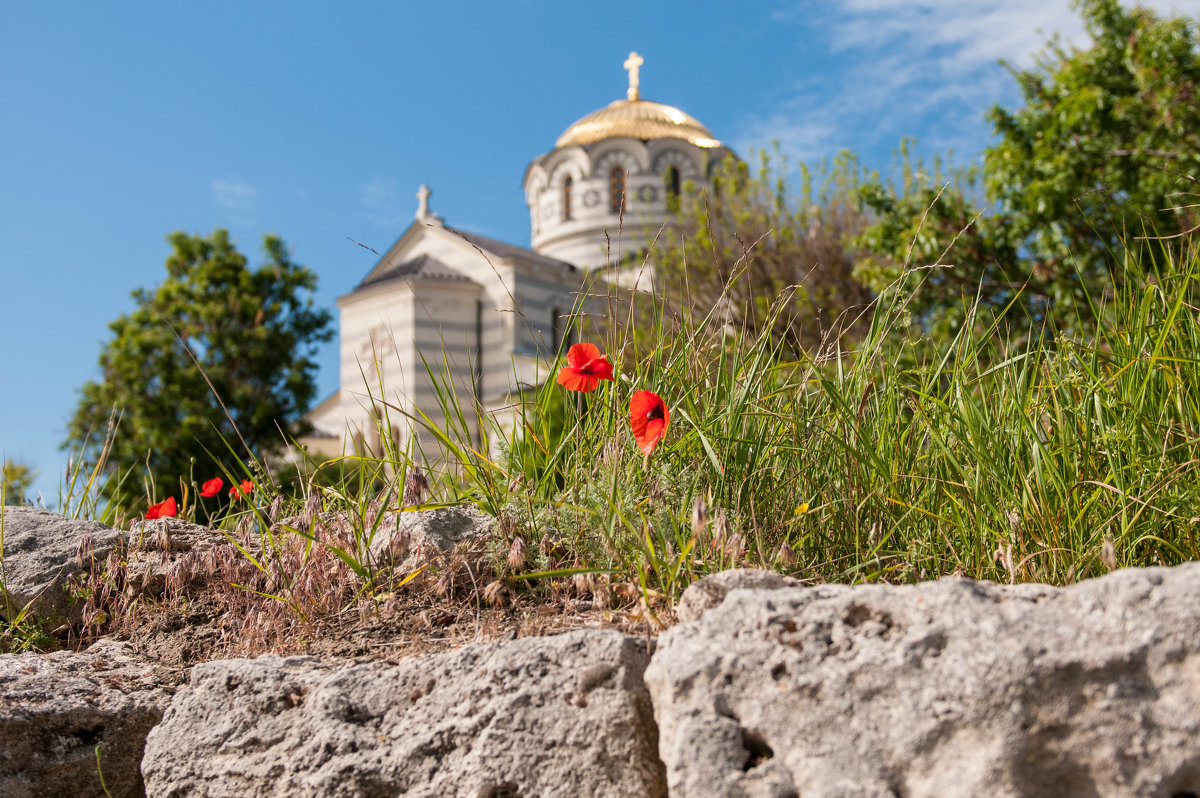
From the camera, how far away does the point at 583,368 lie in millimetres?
2732

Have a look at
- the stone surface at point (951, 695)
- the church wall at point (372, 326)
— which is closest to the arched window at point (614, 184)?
the church wall at point (372, 326)

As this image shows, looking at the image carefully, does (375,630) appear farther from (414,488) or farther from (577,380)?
(577,380)

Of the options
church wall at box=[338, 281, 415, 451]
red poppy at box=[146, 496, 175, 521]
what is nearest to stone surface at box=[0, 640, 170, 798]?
red poppy at box=[146, 496, 175, 521]

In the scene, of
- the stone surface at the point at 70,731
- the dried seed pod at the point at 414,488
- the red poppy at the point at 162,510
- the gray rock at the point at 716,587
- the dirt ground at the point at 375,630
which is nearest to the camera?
the gray rock at the point at 716,587

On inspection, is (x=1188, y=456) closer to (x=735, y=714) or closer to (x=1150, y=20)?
(x=735, y=714)

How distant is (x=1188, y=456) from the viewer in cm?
264

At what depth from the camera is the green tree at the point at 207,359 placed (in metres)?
20.8

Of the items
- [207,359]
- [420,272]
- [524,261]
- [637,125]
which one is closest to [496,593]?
[207,359]

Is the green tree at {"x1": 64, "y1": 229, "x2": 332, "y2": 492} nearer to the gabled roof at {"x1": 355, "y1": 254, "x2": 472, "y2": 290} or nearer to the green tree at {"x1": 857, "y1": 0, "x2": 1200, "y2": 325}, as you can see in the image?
the gabled roof at {"x1": 355, "y1": 254, "x2": 472, "y2": 290}

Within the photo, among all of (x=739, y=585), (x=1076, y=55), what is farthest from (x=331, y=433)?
(x=739, y=585)

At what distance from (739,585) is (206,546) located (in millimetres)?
2305

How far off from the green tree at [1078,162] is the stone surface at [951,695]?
27.0 ft

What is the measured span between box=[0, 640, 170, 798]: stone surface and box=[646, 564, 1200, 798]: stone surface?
5.52 feet

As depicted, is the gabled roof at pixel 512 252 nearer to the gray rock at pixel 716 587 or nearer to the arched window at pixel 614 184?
the arched window at pixel 614 184
